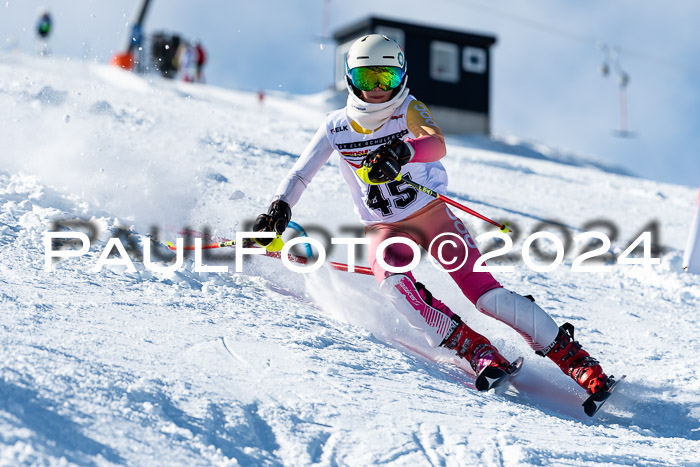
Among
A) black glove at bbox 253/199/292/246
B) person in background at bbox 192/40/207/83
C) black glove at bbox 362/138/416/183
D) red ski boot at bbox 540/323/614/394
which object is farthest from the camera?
person in background at bbox 192/40/207/83

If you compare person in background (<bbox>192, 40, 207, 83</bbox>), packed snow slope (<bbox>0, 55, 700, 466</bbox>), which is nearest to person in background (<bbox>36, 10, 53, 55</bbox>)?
Answer: person in background (<bbox>192, 40, 207, 83</bbox>)

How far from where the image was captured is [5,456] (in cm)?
210

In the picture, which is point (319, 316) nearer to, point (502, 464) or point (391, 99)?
point (391, 99)

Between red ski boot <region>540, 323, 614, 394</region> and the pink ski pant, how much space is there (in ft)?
1.41

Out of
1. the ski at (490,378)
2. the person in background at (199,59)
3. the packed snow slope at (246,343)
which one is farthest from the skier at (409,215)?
the person in background at (199,59)

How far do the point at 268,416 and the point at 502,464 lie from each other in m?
0.82

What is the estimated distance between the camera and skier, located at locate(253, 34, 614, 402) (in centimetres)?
390

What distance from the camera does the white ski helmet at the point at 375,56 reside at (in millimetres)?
4039

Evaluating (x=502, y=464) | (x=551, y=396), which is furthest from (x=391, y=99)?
(x=502, y=464)

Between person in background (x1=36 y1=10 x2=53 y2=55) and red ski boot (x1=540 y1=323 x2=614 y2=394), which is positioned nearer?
red ski boot (x1=540 y1=323 x2=614 y2=394)

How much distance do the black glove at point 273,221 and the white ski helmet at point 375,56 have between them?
754mm

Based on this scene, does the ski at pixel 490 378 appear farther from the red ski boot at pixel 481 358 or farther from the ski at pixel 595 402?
the ski at pixel 595 402

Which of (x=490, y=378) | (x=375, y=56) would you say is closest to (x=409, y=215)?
(x=375, y=56)

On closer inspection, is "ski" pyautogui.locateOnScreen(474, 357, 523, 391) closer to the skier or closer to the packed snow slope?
the skier
